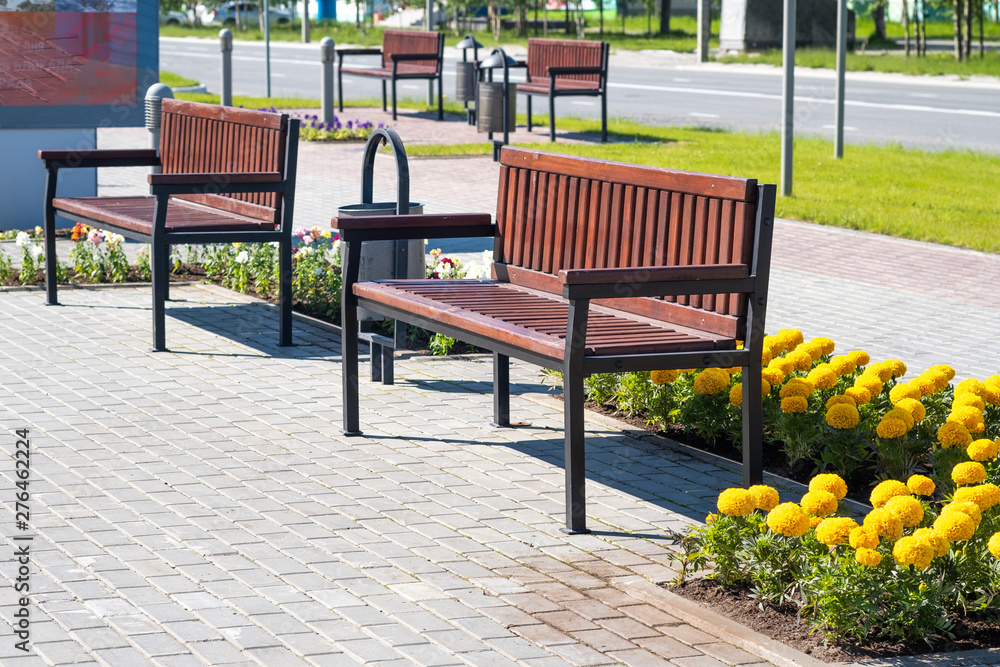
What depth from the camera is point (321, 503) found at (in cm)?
485

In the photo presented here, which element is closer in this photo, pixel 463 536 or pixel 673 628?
pixel 673 628

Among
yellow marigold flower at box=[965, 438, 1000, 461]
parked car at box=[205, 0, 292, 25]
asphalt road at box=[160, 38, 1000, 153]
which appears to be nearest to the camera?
yellow marigold flower at box=[965, 438, 1000, 461]

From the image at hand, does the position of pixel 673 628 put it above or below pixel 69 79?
below

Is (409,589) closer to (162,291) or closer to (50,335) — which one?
(162,291)

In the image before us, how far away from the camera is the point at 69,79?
11.1 meters

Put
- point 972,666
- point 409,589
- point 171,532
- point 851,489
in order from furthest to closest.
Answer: point 851,489 → point 171,532 → point 409,589 → point 972,666

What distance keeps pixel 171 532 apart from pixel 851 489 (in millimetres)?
2329

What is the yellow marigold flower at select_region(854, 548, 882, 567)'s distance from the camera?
3648mm

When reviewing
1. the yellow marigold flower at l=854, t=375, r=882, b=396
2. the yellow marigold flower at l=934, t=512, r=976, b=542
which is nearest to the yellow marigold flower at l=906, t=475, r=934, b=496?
the yellow marigold flower at l=934, t=512, r=976, b=542

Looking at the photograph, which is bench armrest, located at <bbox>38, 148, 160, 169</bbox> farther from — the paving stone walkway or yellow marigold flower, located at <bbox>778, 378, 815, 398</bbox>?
yellow marigold flower, located at <bbox>778, 378, 815, 398</bbox>

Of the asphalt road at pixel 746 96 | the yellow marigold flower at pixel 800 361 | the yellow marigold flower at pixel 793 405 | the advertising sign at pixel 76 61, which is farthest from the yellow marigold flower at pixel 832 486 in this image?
the asphalt road at pixel 746 96

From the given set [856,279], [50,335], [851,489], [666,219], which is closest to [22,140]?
[50,335]

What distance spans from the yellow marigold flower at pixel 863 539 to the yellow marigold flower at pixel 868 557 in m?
0.03

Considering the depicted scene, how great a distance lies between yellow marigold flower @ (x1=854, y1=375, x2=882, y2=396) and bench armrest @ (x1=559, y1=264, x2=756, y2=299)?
0.70 metres
